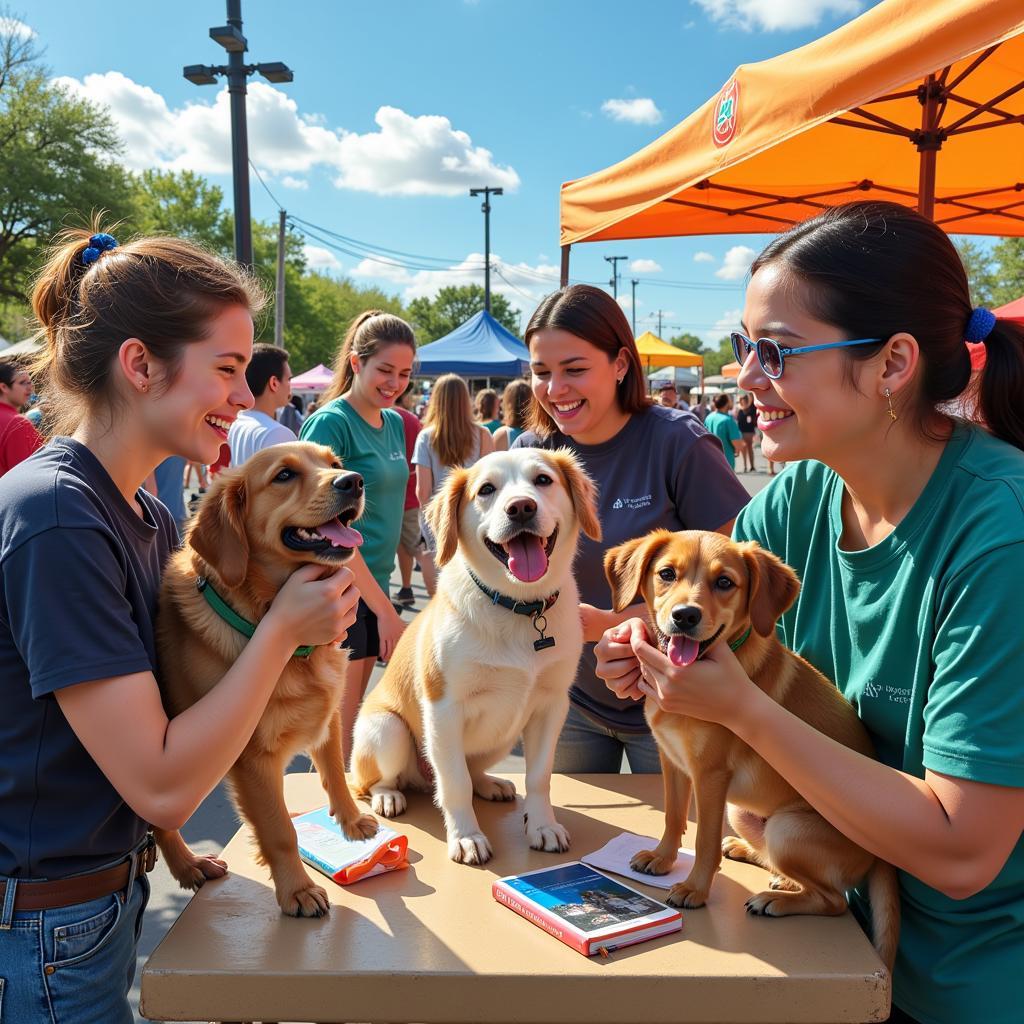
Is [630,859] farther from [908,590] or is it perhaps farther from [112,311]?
[112,311]

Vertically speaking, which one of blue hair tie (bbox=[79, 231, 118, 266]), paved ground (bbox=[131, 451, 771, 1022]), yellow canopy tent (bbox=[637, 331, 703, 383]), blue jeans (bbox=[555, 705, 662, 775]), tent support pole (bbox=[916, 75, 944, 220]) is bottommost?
paved ground (bbox=[131, 451, 771, 1022])

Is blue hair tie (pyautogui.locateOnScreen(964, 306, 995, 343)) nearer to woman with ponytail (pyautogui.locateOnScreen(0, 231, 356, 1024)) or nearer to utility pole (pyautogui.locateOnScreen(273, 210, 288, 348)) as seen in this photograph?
woman with ponytail (pyautogui.locateOnScreen(0, 231, 356, 1024))

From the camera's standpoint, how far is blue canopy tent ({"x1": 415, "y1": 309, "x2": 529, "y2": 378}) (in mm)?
17484

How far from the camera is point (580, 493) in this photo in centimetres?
247

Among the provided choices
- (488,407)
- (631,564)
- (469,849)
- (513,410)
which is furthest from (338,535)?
(488,407)

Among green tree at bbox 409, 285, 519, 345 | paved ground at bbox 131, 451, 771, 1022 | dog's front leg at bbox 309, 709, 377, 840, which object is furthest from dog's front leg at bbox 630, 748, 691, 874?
green tree at bbox 409, 285, 519, 345

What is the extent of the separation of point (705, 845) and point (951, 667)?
0.65m

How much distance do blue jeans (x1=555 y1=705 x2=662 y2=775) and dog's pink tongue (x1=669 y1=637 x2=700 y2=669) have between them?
3.58 feet

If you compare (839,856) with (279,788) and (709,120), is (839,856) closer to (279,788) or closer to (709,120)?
(279,788)

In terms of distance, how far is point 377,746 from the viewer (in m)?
2.34

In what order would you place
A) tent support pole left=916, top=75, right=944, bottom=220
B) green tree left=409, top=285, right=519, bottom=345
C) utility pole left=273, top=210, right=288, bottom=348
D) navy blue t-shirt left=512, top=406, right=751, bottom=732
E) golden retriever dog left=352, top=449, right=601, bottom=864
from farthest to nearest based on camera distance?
green tree left=409, top=285, right=519, bottom=345
utility pole left=273, top=210, right=288, bottom=348
tent support pole left=916, top=75, right=944, bottom=220
navy blue t-shirt left=512, top=406, right=751, bottom=732
golden retriever dog left=352, top=449, right=601, bottom=864

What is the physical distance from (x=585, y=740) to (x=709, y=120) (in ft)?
9.06

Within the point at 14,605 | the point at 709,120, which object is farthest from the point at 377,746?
the point at 709,120

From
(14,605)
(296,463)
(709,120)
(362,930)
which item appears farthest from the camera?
(709,120)
